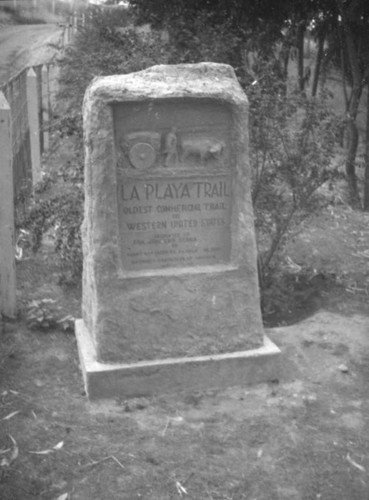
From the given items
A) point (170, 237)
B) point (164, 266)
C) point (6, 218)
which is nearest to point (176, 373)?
point (164, 266)

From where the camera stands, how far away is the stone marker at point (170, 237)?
4.23 meters

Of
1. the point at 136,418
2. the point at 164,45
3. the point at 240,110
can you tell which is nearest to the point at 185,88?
the point at 240,110

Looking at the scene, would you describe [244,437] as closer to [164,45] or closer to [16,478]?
[16,478]

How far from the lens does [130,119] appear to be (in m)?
4.23

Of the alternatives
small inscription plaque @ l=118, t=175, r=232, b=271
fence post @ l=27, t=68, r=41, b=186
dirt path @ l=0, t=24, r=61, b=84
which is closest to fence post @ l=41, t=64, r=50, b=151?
fence post @ l=27, t=68, r=41, b=186

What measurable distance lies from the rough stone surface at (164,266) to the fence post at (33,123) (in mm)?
4519

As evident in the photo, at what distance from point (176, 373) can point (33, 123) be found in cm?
541

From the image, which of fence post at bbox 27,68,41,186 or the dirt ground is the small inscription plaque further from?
fence post at bbox 27,68,41,186

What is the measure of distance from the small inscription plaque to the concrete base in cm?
61

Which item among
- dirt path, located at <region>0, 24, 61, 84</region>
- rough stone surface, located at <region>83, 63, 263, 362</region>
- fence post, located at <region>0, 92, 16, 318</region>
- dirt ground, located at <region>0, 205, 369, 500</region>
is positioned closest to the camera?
dirt ground, located at <region>0, 205, 369, 500</region>

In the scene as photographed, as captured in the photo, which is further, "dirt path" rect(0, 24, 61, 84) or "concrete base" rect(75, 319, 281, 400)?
"dirt path" rect(0, 24, 61, 84)

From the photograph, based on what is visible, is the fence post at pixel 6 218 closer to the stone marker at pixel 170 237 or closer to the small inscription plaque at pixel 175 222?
the stone marker at pixel 170 237

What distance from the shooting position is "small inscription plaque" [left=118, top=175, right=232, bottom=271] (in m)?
4.38

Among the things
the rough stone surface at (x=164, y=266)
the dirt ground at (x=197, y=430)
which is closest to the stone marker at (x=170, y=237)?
the rough stone surface at (x=164, y=266)
